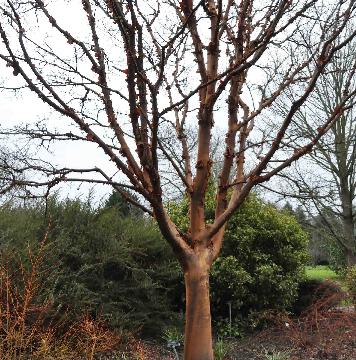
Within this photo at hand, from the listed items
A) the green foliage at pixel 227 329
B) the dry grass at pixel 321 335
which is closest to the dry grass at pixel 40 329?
the green foliage at pixel 227 329

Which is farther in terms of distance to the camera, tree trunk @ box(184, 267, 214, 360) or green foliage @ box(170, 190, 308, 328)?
green foliage @ box(170, 190, 308, 328)

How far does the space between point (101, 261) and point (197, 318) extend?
3.53 m

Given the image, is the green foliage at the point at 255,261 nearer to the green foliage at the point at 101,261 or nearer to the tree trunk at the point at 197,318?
the green foliage at the point at 101,261

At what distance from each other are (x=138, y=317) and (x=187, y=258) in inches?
147

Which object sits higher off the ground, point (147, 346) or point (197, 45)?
point (197, 45)

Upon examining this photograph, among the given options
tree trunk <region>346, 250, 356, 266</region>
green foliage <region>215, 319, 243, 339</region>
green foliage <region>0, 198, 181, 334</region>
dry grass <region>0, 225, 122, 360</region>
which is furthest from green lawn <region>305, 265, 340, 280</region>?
dry grass <region>0, 225, 122, 360</region>

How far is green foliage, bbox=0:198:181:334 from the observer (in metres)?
5.95

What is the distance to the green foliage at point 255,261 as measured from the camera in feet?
26.1

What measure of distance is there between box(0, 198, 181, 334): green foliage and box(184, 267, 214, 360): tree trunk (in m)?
2.65

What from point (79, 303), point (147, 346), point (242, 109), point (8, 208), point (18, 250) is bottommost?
point (147, 346)

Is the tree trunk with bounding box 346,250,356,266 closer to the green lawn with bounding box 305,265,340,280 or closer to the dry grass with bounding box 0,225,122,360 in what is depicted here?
the green lawn with bounding box 305,265,340,280

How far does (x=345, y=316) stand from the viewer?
6863 mm

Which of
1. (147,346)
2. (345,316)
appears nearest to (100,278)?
(147,346)

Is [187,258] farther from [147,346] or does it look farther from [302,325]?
[302,325]
